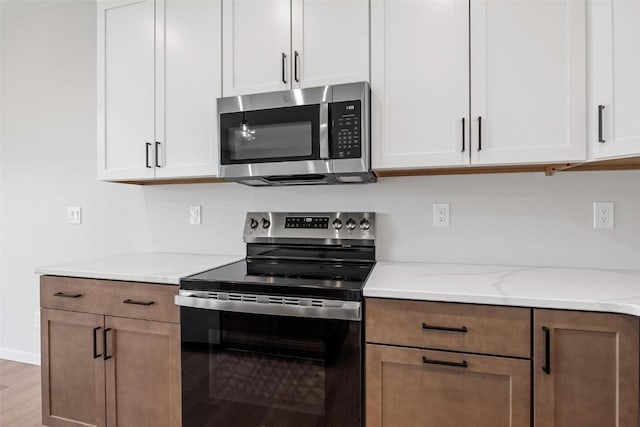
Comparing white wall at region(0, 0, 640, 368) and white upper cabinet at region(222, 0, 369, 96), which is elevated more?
white upper cabinet at region(222, 0, 369, 96)

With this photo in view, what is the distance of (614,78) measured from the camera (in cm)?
127

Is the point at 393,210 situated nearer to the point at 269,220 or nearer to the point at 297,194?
the point at 297,194

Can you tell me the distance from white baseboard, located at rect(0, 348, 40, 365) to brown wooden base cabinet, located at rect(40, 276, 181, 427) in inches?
44.4

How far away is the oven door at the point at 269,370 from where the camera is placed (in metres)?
1.32

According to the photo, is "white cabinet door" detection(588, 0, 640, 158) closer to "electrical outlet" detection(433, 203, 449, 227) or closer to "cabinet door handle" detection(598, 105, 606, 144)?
"cabinet door handle" detection(598, 105, 606, 144)

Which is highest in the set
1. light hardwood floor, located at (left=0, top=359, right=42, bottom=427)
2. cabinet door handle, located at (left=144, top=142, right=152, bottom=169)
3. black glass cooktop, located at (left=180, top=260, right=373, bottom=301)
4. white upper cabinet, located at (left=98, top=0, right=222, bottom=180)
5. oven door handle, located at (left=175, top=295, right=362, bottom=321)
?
white upper cabinet, located at (left=98, top=0, right=222, bottom=180)

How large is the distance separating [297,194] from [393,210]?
0.55m

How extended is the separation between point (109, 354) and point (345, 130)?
151 centimetres

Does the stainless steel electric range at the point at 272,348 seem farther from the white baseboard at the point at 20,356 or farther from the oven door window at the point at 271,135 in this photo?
the white baseboard at the point at 20,356

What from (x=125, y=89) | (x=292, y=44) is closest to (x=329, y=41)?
(x=292, y=44)

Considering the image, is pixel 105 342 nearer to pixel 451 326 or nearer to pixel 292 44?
pixel 451 326

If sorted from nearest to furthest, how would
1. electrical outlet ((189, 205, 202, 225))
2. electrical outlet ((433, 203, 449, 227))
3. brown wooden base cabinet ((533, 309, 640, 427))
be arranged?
brown wooden base cabinet ((533, 309, 640, 427))
electrical outlet ((433, 203, 449, 227))
electrical outlet ((189, 205, 202, 225))

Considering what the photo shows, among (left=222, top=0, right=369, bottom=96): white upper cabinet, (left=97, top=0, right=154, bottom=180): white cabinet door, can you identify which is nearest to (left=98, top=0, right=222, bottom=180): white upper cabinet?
(left=97, top=0, right=154, bottom=180): white cabinet door

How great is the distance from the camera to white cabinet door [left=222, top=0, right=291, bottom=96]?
172 cm
